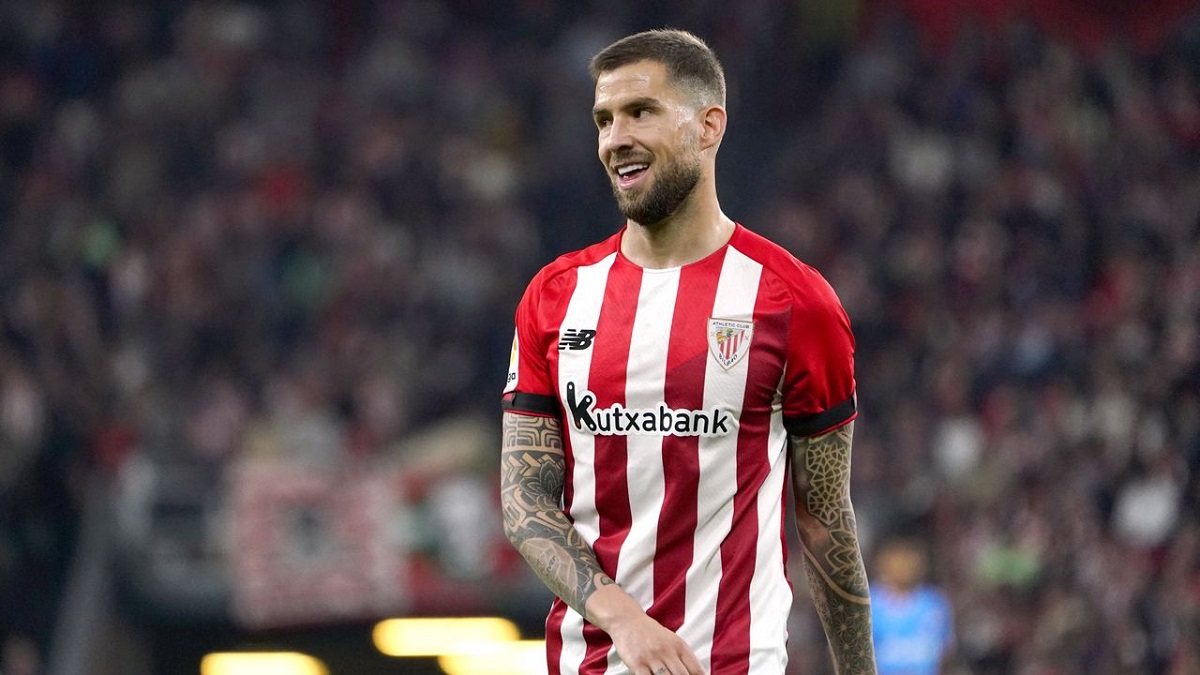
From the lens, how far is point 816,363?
11.9ft

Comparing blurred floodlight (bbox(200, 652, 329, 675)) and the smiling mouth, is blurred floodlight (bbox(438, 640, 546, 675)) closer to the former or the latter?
blurred floodlight (bbox(200, 652, 329, 675))

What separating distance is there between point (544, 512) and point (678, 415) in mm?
358

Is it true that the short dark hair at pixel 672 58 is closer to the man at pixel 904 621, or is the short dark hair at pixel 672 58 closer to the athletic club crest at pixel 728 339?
the athletic club crest at pixel 728 339

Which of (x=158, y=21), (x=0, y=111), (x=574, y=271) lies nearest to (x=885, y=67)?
(x=158, y=21)

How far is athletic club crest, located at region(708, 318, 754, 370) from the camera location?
11.9ft

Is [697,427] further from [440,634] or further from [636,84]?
[440,634]

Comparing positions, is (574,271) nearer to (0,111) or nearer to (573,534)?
(573,534)

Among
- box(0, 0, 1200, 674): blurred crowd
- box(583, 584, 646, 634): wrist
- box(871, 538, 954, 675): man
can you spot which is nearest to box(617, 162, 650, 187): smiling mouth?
box(583, 584, 646, 634): wrist

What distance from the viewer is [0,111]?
15.7 meters

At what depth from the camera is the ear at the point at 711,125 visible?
12.2ft

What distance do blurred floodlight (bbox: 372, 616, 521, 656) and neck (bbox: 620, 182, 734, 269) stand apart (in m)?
7.05

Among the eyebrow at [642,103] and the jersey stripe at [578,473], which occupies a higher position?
the eyebrow at [642,103]

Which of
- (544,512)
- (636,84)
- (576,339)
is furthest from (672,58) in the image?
(544,512)

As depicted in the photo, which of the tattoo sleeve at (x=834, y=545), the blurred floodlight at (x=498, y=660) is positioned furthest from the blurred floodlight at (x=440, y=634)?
the tattoo sleeve at (x=834, y=545)
